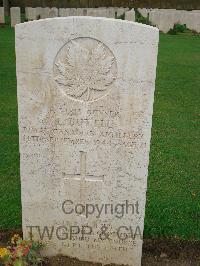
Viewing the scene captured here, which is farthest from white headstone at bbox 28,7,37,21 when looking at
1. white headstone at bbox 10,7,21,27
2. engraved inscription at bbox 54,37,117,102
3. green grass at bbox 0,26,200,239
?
engraved inscription at bbox 54,37,117,102

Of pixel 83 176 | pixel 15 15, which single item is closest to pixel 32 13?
pixel 15 15

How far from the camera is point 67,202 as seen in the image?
3.39m

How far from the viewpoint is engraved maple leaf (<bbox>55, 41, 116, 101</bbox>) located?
9.72 ft

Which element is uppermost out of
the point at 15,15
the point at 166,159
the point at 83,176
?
the point at 15,15

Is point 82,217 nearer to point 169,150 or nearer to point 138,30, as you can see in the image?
point 138,30

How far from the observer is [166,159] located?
18.7 feet

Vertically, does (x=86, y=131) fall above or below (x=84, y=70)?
below

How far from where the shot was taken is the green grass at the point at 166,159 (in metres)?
4.21

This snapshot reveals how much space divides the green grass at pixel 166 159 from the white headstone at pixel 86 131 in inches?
27.9

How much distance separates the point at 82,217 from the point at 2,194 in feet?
5.01

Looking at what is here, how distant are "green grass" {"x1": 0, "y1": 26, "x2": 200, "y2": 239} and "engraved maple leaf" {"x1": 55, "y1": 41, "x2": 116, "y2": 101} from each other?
1.63 meters

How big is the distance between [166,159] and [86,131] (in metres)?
2.73

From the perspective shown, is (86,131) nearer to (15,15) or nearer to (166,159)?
(166,159)

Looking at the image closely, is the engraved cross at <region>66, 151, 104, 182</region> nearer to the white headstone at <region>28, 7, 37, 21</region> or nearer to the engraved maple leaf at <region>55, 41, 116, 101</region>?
the engraved maple leaf at <region>55, 41, 116, 101</region>
